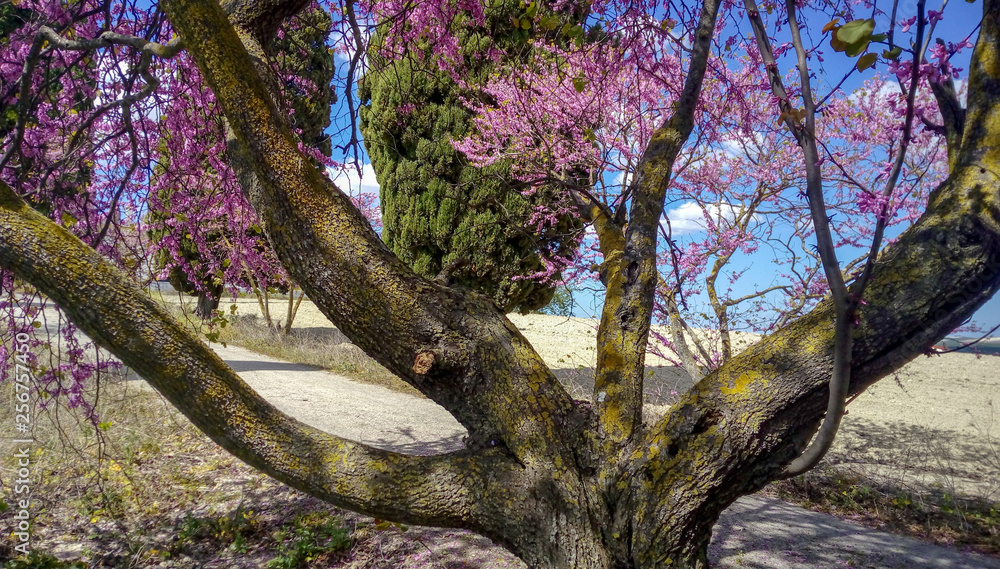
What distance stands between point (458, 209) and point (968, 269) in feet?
23.2

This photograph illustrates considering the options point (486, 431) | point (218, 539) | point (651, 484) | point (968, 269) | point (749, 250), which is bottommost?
point (218, 539)

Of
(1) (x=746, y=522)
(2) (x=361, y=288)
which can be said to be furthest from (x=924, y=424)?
(2) (x=361, y=288)

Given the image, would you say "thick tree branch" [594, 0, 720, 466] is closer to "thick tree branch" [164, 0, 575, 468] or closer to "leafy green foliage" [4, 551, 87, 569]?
"thick tree branch" [164, 0, 575, 468]

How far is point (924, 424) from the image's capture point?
22.1 feet

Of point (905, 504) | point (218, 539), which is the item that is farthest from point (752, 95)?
point (218, 539)

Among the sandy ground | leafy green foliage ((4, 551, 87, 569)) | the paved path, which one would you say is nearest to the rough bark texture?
the paved path

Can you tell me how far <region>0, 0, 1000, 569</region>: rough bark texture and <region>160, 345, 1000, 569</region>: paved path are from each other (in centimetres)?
125

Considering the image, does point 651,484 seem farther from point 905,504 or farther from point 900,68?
point 905,504

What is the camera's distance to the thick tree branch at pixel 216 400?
1.59 meters

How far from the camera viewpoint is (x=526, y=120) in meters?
5.02

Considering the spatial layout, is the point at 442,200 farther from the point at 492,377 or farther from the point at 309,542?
the point at 492,377

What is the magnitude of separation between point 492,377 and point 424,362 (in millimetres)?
222

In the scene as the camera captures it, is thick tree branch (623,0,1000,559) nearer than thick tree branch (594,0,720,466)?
Yes

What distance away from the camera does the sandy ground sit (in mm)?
4715
